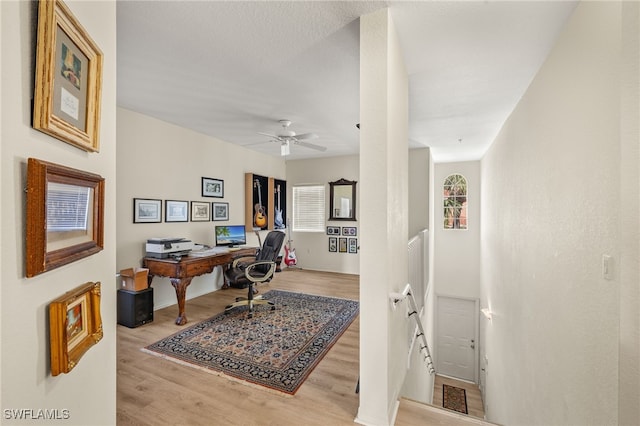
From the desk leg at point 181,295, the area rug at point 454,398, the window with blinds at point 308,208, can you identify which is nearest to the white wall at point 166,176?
the desk leg at point 181,295

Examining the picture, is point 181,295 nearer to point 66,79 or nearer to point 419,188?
point 66,79

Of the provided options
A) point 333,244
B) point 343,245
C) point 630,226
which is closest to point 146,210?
point 333,244

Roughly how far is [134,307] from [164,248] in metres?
0.74

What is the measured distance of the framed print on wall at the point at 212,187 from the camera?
14.7 ft

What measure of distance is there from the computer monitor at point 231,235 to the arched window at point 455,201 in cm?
499

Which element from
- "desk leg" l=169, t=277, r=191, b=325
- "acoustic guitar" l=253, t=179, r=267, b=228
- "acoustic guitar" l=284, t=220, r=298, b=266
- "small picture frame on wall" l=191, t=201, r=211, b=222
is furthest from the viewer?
"acoustic guitar" l=284, t=220, r=298, b=266

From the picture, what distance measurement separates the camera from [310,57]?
7.33 feet

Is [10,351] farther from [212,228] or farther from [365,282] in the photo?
[212,228]

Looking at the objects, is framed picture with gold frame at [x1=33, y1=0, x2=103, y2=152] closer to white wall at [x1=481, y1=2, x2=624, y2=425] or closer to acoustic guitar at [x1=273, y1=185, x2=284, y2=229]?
white wall at [x1=481, y1=2, x2=624, y2=425]

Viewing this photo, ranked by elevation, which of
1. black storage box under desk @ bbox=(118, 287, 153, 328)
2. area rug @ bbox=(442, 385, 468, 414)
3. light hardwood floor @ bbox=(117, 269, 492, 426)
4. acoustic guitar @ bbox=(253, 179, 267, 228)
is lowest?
area rug @ bbox=(442, 385, 468, 414)

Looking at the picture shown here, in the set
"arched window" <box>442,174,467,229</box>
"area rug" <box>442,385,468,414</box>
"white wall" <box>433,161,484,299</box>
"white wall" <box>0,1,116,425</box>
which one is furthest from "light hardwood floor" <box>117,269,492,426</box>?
"arched window" <box>442,174,467,229</box>

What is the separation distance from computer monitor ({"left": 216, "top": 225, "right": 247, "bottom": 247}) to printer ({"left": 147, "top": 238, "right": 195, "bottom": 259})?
1008 millimetres

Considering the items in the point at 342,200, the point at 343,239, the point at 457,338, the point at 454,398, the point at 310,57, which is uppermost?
the point at 310,57

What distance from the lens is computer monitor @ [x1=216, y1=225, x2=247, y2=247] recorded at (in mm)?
4645
